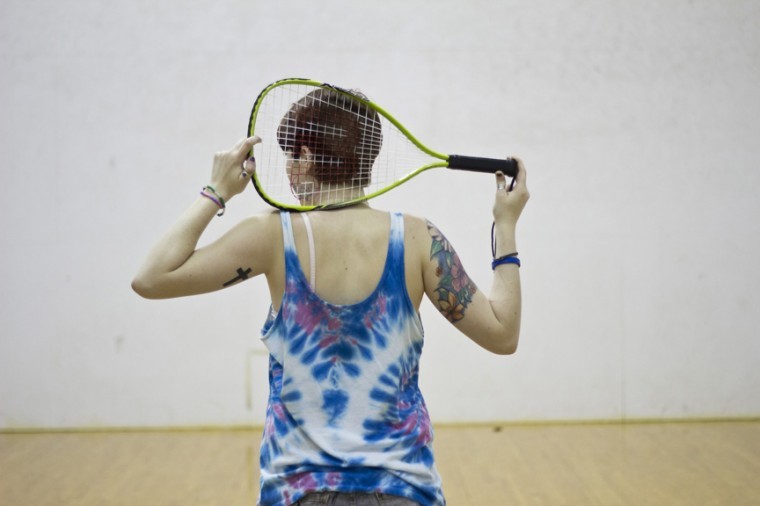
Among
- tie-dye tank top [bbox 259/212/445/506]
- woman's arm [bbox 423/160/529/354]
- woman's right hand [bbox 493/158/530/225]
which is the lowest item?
tie-dye tank top [bbox 259/212/445/506]

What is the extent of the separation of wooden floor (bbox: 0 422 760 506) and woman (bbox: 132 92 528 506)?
7.22 feet

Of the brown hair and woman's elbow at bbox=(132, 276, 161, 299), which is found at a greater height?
the brown hair

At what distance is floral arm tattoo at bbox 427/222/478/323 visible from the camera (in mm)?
1280

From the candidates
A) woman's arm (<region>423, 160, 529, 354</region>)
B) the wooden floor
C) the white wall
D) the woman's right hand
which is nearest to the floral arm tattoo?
woman's arm (<region>423, 160, 529, 354</region>)

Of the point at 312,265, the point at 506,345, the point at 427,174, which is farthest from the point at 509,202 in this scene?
the point at 427,174

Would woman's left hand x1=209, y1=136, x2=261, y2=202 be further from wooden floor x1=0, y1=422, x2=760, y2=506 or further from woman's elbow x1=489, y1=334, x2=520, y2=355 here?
wooden floor x1=0, y1=422, x2=760, y2=506

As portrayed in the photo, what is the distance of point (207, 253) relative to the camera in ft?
4.00

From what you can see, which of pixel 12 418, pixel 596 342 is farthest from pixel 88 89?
pixel 596 342

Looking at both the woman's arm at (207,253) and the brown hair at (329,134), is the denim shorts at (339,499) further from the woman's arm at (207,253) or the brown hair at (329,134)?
the brown hair at (329,134)

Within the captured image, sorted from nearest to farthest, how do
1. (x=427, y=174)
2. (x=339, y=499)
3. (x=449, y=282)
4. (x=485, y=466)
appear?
(x=339, y=499) → (x=449, y=282) → (x=485, y=466) → (x=427, y=174)

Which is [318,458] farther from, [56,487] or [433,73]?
[433,73]

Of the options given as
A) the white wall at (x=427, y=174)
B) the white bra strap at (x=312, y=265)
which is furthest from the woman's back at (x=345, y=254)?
the white wall at (x=427, y=174)

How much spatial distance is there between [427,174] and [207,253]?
136 inches

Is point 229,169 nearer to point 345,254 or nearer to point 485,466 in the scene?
point 345,254
